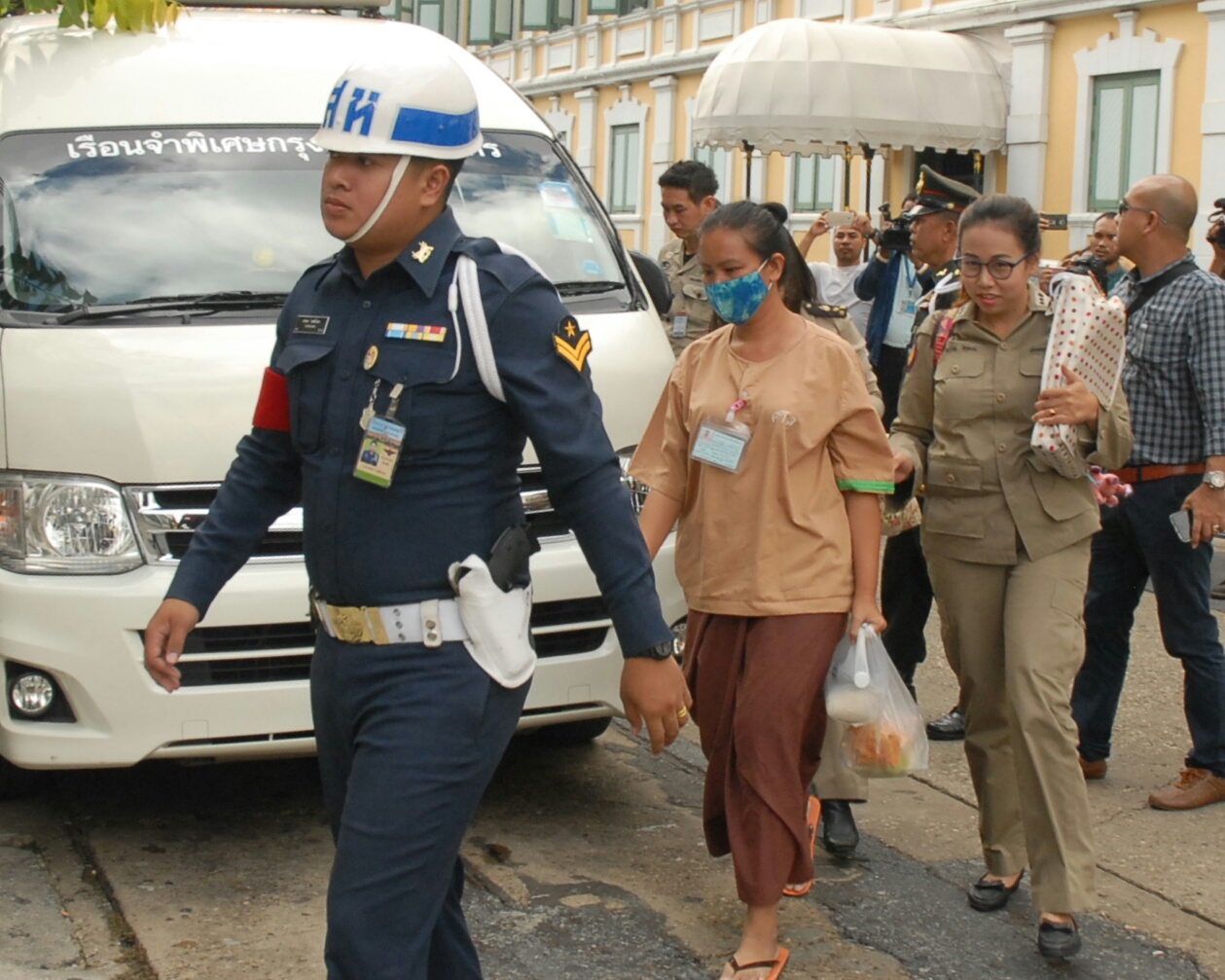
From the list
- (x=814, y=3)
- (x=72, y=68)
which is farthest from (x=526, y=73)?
(x=72, y=68)

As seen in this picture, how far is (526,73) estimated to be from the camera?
33.1 metres

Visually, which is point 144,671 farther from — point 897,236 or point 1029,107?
point 1029,107

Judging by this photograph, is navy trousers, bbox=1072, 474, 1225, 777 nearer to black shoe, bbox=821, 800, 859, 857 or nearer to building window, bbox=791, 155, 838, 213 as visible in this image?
black shoe, bbox=821, 800, 859, 857

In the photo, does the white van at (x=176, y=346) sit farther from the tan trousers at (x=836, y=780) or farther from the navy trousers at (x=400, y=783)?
the navy trousers at (x=400, y=783)

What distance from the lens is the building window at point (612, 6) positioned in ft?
95.7

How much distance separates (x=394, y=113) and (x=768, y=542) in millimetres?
1686

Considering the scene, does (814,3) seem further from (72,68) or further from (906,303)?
(72,68)

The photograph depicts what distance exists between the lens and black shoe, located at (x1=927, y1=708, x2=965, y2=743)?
20.9 feet

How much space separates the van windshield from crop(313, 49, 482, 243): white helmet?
233 cm

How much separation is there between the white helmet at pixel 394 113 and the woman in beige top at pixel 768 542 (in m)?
1.44

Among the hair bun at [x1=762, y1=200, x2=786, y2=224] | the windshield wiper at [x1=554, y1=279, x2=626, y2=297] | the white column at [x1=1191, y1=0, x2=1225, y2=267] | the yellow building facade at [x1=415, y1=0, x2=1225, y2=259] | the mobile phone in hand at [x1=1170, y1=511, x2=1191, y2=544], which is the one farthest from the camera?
the yellow building facade at [x1=415, y1=0, x2=1225, y2=259]

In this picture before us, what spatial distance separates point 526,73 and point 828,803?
1157 inches

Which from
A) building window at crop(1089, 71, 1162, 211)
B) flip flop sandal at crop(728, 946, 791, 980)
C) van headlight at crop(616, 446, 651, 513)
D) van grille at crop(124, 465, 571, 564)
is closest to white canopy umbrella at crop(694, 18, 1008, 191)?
building window at crop(1089, 71, 1162, 211)

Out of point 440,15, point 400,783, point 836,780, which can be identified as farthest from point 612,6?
point 400,783
